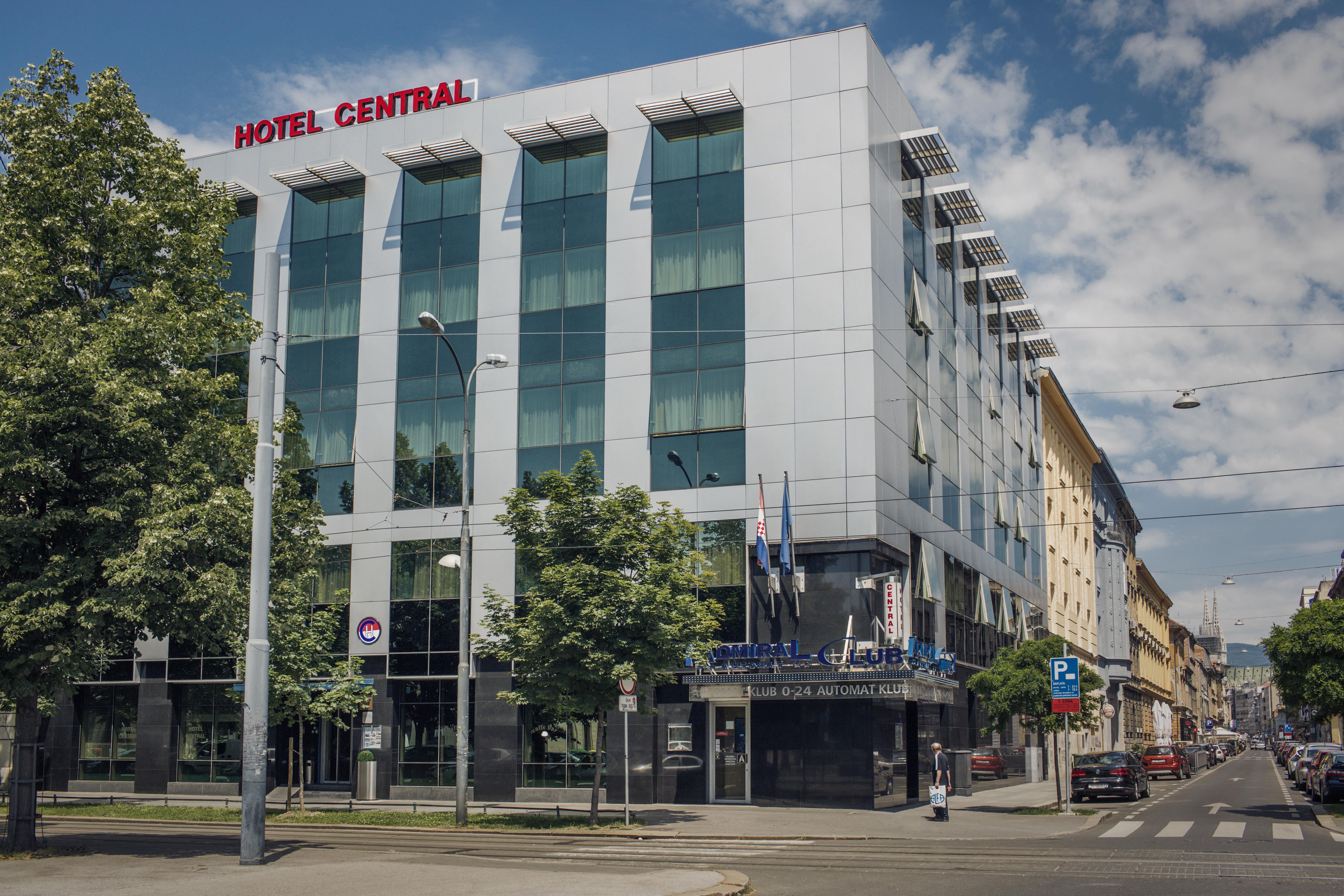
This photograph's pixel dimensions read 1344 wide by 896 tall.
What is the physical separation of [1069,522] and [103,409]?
213 ft

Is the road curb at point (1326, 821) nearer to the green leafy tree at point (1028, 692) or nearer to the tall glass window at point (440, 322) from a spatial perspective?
the green leafy tree at point (1028, 692)

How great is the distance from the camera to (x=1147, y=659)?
373ft

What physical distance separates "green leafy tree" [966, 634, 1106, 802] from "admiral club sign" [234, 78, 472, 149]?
25.0 metres

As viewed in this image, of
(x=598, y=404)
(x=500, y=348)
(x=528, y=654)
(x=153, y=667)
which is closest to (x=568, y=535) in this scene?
(x=528, y=654)

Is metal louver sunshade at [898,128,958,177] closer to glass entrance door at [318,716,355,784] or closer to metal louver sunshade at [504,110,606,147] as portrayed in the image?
metal louver sunshade at [504,110,606,147]

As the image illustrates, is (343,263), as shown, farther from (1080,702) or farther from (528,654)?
(1080,702)

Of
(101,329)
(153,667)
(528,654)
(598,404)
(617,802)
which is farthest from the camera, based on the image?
(153,667)

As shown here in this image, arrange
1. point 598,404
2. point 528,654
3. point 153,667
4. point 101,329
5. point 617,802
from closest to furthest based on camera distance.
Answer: point 101,329, point 528,654, point 617,802, point 598,404, point 153,667

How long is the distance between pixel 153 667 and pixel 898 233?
94.6 ft

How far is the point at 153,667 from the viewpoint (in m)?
39.6

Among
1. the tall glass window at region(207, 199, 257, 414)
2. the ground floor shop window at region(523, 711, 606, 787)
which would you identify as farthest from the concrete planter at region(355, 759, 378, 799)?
the tall glass window at region(207, 199, 257, 414)

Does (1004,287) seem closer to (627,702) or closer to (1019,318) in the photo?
(1019,318)

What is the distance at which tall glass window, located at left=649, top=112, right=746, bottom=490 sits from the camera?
33938 millimetres

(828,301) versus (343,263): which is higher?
(343,263)
